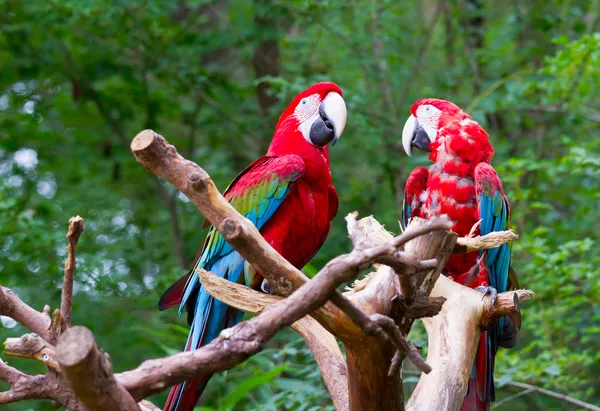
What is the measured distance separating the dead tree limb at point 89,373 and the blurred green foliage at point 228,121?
2.37 meters

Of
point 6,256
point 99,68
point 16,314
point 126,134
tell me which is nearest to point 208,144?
point 126,134

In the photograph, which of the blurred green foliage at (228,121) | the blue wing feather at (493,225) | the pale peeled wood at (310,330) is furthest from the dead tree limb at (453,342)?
the blurred green foliage at (228,121)

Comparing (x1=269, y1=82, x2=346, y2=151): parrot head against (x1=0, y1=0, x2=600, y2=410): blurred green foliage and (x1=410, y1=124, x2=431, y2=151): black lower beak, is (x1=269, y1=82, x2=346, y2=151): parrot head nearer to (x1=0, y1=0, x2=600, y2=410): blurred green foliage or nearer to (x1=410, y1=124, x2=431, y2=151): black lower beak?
(x1=410, y1=124, x2=431, y2=151): black lower beak

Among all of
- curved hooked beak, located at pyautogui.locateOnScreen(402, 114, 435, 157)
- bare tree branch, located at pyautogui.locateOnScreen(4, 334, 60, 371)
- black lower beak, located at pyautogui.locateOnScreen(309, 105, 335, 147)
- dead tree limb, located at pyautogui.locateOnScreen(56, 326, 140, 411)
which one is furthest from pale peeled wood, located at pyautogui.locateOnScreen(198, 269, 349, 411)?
curved hooked beak, located at pyautogui.locateOnScreen(402, 114, 435, 157)

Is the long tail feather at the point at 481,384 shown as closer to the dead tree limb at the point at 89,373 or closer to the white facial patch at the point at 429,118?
the white facial patch at the point at 429,118

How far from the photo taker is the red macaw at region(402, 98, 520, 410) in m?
2.54

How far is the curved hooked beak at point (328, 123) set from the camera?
2662 millimetres

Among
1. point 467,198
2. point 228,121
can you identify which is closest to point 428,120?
point 467,198

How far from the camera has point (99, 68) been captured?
479 centimetres

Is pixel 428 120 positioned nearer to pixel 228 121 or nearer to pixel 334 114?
pixel 334 114

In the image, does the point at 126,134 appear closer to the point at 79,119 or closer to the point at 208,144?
the point at 79,119

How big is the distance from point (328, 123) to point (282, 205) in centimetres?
38

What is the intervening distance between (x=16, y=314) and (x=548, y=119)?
401cm

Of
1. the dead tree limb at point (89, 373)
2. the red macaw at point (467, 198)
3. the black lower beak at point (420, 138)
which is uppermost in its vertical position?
the black lower beak at point (420, 138)
